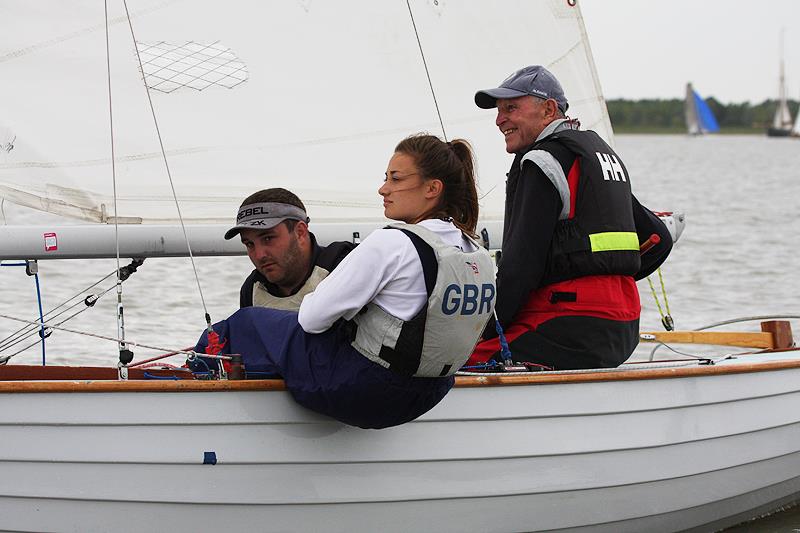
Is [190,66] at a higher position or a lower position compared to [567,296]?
higher

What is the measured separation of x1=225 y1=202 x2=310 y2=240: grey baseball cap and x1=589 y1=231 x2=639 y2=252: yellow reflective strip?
921mm

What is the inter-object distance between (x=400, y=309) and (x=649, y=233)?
57.7 inches

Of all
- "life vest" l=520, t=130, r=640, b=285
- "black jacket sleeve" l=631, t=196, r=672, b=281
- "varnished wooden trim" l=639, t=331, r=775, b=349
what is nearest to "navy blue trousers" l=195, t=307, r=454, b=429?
"life vest" l=520, t=130, r=640, b=285

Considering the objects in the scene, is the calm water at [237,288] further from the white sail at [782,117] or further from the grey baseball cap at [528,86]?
the white sail at [782,117]

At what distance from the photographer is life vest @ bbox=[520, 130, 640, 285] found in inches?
157

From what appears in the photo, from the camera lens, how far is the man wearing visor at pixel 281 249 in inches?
146

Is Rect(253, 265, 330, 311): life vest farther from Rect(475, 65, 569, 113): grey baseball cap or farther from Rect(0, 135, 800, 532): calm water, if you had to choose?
Rect(0, 135, 800, 532): calm water

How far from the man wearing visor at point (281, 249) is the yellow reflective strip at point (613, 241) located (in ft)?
2.42

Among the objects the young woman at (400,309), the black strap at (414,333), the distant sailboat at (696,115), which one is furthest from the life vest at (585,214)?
the distant sailboat at (696,115)

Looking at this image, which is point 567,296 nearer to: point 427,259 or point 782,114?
point 427,259

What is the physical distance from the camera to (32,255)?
3.96 metres

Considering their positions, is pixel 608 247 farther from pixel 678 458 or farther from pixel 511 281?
pixel 678 458

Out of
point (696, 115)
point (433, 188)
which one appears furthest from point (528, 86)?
point (696, 115)

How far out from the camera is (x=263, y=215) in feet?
12.2
